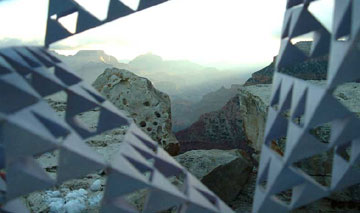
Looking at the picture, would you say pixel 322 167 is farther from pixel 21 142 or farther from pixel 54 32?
pixel 21 142

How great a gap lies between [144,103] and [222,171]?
2431 mm

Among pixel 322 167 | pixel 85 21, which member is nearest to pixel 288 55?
pixel 85 21

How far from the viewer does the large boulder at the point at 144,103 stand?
6.16 meters

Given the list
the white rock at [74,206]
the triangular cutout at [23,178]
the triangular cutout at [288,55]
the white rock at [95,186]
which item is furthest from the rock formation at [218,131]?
the triangular cutout at [23,178]

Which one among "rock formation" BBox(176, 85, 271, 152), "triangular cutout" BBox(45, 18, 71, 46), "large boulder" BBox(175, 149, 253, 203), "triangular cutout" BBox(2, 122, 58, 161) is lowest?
"rock formation" BBox(176, 85, 271, 152)

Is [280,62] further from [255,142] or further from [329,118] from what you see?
[255,142]

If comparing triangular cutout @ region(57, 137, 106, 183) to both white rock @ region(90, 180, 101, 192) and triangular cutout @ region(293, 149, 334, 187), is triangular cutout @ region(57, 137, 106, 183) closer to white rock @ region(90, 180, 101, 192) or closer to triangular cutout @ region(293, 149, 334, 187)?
white rock @ region(90, 180, 101, 192)

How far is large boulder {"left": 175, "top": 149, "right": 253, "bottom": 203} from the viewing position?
4.30 meters

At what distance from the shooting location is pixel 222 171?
172 inches

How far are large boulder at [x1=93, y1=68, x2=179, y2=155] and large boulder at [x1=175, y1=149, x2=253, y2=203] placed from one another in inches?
62.8

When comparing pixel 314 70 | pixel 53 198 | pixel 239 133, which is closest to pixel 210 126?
pixel 239 133

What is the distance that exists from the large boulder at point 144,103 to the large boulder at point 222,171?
62.8 inches

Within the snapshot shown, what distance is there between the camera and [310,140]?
7.15 feet

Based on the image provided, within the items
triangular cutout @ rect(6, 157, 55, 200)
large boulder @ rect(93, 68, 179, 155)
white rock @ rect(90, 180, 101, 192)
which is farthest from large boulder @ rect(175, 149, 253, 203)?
triangular cutout @ rect(6, 157, 55, 200)
